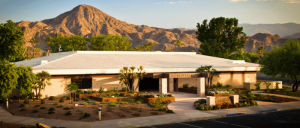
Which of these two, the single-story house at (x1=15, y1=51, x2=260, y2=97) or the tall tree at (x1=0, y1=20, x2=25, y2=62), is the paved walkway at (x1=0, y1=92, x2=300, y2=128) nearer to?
the tall tree at (x1=0, y1=20, x2=25, y2=62)

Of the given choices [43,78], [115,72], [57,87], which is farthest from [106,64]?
[43,78]

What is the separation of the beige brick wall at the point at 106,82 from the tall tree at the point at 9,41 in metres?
17.2

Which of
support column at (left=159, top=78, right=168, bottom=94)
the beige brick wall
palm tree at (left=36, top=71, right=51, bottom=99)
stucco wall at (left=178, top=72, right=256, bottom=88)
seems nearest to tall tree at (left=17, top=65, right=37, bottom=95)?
Result: palm tree at (left=36, top=71, right=51, bottom=99)

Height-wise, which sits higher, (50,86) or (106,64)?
(106,64)

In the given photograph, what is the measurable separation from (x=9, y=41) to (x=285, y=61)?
29.8 metres

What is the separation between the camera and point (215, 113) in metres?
21.4

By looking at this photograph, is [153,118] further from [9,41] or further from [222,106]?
[9,41]

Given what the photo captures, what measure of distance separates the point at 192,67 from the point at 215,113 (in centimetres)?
1532

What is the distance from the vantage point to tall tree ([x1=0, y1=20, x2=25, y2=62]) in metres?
16.0

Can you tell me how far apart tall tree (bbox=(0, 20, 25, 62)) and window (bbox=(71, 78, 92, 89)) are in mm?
16466

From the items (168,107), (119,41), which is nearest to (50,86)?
(168,107)

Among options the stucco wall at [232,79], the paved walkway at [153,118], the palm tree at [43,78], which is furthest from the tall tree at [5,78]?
the stucco wall at [232,79]

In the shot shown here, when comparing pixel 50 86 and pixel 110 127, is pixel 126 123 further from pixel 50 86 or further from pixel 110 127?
pixel 50 86

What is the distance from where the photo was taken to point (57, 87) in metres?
31.4
